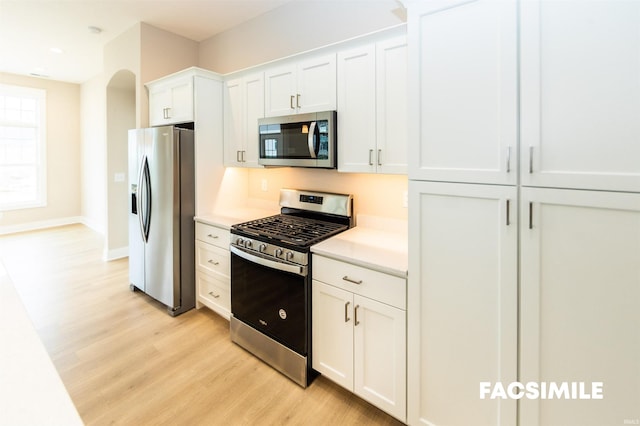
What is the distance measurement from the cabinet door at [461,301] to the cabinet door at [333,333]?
39 centimetres

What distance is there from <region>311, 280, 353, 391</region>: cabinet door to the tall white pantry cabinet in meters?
0.40

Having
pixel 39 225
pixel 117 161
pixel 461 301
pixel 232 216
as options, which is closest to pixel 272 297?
pixel 232 216

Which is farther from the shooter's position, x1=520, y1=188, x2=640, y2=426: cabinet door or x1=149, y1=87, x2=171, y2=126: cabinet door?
x1=149, y1=87, x2=171, y2=126: cabinet door

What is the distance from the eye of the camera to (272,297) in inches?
88.3

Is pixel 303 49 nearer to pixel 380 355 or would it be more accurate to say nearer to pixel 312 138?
pixel 312 138

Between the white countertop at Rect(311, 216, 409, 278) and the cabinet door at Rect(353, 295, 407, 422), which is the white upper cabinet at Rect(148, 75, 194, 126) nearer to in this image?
the white countertop at Rect(311, 216, 409, 278)

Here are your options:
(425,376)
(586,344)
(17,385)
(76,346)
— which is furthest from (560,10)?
(76,346)

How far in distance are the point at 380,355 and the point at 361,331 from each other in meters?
0.16

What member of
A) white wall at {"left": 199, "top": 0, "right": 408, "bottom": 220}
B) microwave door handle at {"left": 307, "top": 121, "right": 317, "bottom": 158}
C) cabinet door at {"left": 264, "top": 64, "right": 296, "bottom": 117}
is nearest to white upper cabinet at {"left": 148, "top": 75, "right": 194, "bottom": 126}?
white wall at {"left": 199, "top": 0, "right": 408, "bottom": 220}

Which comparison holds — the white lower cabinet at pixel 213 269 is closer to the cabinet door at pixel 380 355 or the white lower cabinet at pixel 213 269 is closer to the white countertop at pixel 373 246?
the white countertop at pixel 373 246

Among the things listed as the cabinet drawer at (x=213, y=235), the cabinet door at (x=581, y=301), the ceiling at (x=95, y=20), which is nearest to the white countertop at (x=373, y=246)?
the cabinet door at (x=581, y=301)

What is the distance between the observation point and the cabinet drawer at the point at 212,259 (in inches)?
109

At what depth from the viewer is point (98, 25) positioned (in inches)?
142

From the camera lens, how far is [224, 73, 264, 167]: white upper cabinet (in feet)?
9.25
